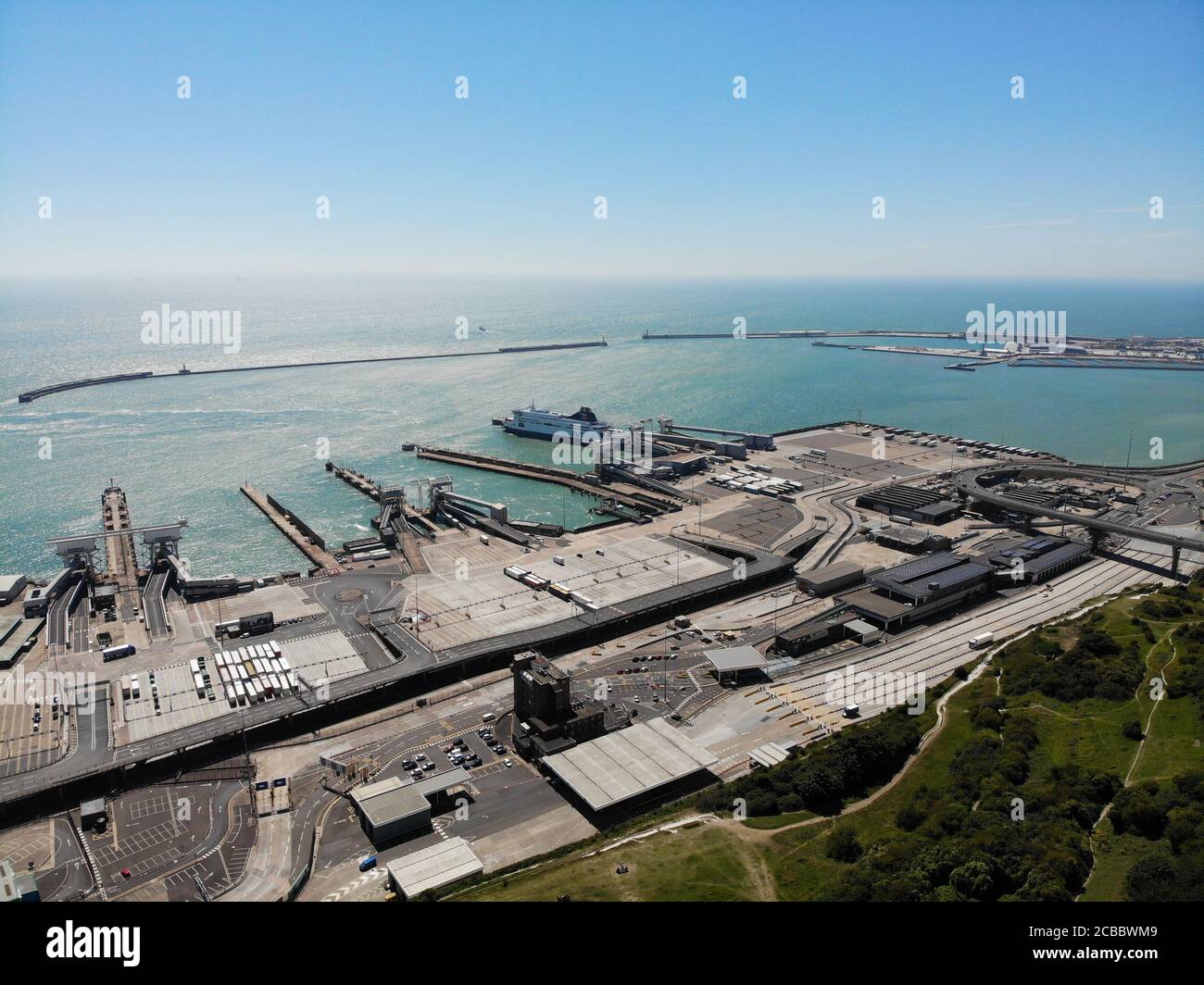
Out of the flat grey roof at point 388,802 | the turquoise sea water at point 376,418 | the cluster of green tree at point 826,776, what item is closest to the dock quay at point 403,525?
the turquoise sea water at point 376,418

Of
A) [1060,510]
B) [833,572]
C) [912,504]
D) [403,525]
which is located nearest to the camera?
[833,572]

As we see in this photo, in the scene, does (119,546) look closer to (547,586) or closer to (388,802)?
(547,586)

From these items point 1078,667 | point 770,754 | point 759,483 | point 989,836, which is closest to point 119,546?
point 770,754

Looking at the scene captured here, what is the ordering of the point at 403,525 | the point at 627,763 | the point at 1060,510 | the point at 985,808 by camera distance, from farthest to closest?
the point at 1060,510 → the point at 403,525 → the point at 627,763 → the point at 985,808

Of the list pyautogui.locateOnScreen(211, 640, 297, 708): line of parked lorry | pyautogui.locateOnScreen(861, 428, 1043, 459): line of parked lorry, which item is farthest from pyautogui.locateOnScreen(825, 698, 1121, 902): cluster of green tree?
pyautogui.locateOnScreen(861, 428, 1043, 459): line of parked lorry

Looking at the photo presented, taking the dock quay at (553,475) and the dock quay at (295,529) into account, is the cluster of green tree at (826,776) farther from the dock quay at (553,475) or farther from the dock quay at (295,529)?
the dock quay at (553,475)

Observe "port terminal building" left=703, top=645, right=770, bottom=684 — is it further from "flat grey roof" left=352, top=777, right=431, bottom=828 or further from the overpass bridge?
the overpass bridge
